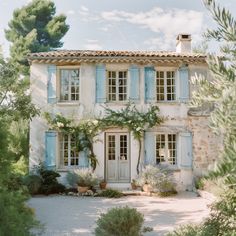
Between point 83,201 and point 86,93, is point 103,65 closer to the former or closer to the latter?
point 86,93

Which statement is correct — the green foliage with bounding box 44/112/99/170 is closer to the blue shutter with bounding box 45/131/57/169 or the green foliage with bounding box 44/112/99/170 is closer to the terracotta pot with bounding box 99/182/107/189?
the blue shutter with bounding box 45/131/57/169

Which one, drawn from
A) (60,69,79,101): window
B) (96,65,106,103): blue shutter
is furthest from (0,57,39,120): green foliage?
(96,65,106,103): blue shutter

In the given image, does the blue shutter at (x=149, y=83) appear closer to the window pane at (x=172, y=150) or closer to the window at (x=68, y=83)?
the window pane at (x=172, y=150)

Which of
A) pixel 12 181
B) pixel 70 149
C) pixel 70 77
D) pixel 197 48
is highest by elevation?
pixel 197 48

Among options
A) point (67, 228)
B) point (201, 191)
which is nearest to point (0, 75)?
point (67, 228)

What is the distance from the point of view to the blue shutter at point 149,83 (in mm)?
15234

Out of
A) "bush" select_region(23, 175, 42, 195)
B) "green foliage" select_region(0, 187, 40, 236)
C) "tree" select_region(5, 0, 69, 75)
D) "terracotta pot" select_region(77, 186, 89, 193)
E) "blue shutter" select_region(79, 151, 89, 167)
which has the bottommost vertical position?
"terracotta pot" select_region(77, 186, 89, 193)

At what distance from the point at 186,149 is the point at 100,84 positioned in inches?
173

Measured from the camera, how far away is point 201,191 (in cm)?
1360

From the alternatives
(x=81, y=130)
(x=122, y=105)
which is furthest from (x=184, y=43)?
(x=81, y=130)

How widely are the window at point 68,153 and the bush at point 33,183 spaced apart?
1737 mm

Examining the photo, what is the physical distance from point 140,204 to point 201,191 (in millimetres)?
2741

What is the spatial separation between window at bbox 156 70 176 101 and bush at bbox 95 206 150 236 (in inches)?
350

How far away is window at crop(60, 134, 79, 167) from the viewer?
1532 centimetres
